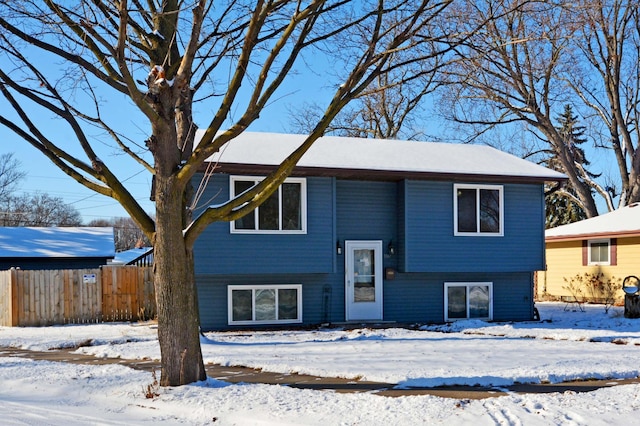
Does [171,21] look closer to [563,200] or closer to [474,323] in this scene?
[474,323]

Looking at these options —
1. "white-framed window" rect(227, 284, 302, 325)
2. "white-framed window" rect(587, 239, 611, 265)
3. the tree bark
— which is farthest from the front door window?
"white-framed window" rect(587, 239, 611, 265)

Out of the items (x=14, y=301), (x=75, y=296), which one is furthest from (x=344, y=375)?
(x=14, y=301)

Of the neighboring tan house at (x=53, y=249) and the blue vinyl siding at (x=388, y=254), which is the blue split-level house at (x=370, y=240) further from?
the neighboring tan house at (x=53, y=249)

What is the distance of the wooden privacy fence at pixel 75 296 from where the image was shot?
54.7 ft

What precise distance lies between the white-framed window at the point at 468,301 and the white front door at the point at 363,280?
195cm

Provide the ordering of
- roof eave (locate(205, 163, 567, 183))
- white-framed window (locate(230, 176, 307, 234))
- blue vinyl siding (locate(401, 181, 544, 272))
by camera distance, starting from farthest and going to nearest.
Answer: blue vinyl siding (locate(401, 181, 544, 272))
white-framed window (locate(230, 176, 307, 234))
roof eave (locate(205, 163, 567, 183))

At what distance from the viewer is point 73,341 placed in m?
12.6

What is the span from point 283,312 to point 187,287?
8023mm

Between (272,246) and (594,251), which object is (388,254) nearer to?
(272,246)

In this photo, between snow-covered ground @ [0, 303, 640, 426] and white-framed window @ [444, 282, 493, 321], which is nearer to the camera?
snow-covered ground @ [0, 303, 640, 426]

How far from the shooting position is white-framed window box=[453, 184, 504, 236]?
16172 mm

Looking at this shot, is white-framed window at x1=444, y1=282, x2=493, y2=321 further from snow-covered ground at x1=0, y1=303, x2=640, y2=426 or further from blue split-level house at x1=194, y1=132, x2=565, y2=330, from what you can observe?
snow-covered ground at x1=0, y1=303, x2=640, y2=426

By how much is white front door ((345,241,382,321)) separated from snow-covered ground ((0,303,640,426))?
1786 mm

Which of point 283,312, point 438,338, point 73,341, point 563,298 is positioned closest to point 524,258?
point 438,338
